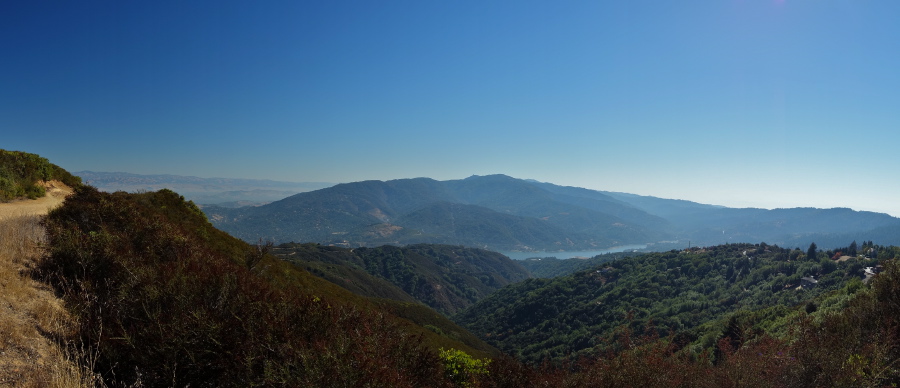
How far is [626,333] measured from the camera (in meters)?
10.8

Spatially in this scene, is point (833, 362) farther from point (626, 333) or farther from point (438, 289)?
point (438, 289)

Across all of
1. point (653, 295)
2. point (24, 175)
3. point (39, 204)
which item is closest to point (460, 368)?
point (39, 204)

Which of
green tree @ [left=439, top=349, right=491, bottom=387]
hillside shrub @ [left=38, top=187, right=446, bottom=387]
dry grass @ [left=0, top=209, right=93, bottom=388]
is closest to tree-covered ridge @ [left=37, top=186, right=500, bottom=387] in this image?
hillside shrub @ [left=38, top=187, right=446, bottom=387]

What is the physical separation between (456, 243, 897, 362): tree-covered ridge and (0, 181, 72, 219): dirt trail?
85.7 meters

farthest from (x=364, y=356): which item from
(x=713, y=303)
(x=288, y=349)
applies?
(x=713, y=303)

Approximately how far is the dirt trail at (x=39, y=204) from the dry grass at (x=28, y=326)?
5.66 meters

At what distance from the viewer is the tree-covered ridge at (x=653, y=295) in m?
95.5

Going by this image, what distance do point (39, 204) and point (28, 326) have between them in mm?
15377

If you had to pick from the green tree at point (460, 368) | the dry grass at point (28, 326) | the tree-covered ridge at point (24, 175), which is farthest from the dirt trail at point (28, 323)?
the tree-covered ridge at point (24, 175)

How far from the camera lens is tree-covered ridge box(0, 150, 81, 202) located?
16.4 m

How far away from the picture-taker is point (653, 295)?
124 meters

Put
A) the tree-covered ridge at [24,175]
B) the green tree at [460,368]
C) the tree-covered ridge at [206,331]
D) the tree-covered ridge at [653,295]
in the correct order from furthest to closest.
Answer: the tree-covered ridge at [653,295]
the tree-covered ridge at [24,175]
the green tree at [460,368]
the tree-covered ridge at [206,331]

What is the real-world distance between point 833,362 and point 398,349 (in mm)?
10515

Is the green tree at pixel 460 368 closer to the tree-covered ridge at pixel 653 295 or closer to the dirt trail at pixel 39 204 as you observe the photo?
the dirt trail at pixel 39 204
